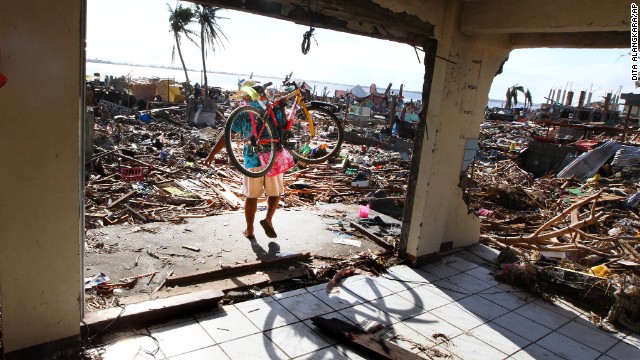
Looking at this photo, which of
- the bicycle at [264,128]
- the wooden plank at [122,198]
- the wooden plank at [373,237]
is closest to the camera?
the bicycle at [264,128]

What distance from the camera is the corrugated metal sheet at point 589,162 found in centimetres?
1304

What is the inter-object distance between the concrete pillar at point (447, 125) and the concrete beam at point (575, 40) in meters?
0.24

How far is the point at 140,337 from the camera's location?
3412mm

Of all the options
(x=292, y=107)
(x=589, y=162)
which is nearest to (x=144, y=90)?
(x=292, y=107)

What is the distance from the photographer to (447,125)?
5.37m

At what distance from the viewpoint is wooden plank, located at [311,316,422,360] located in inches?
135

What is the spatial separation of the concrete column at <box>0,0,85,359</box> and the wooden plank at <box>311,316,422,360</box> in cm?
222

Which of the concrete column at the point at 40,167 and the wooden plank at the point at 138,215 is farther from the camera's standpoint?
the wooden plank at the point at 138,215

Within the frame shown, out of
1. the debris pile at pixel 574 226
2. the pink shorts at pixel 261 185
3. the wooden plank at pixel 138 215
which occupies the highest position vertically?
the pink shorts at pixel 261 185

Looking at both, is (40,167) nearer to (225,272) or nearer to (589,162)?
(225,272)

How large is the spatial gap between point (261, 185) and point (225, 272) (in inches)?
52.6

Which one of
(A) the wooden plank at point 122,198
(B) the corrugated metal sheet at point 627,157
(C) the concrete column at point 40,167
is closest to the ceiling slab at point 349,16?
(C) the concrete column at point 40,167

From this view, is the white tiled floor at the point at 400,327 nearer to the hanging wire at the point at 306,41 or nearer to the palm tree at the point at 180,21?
the hanging wire at the point at 306,41

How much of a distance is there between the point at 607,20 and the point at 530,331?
3.34 m
